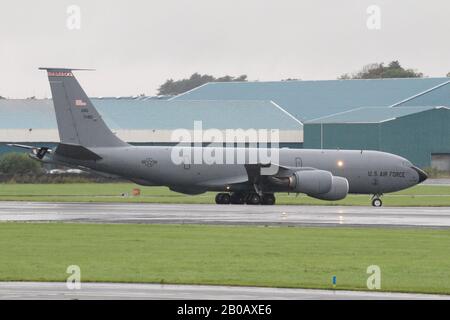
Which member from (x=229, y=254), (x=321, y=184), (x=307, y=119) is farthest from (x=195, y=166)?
(x=307, y=119)

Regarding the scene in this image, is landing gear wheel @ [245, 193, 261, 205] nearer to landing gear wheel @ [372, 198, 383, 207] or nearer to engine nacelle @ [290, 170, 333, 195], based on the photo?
engine nacelle @ [290, 170, 333, 195]

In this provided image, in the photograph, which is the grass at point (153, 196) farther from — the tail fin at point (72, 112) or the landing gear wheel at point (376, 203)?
the tail fin at point (72, 112)

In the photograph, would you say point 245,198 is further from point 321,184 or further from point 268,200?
point 321,184

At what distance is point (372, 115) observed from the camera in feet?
395

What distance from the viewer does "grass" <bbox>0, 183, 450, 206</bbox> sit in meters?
66.2

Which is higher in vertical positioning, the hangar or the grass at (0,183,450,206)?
the hangar

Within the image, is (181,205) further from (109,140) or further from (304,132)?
(304,132)

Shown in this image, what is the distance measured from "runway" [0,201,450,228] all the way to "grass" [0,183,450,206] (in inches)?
242

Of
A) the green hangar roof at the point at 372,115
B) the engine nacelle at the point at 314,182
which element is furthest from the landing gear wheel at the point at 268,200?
the green hangar roof at the point at 372,115

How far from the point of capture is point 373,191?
67.4m

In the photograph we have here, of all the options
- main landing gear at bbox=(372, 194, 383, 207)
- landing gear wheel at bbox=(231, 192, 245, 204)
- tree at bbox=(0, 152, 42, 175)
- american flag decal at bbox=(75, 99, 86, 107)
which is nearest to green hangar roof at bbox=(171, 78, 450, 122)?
tree at bbox=(0, 152, 42, 175)
